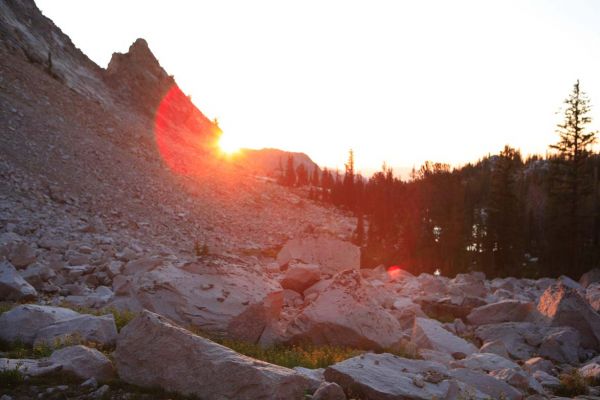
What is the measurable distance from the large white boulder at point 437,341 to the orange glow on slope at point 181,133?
42304mm

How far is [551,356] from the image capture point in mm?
14148

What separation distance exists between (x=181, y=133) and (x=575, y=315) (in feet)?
214

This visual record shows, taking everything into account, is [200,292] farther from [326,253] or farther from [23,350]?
[326,253]

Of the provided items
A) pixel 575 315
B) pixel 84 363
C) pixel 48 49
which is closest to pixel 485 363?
pixel 575 315

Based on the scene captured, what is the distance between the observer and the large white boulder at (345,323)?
12.5m

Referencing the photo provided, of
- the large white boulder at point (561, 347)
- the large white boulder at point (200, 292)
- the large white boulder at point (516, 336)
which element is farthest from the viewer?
the large white boulder at point (516, 336)

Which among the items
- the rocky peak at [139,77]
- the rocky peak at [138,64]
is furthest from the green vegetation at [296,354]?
the rocky peak at [138,64]

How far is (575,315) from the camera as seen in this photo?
52.3ft

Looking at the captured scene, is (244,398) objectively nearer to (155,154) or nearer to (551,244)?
(551,244)

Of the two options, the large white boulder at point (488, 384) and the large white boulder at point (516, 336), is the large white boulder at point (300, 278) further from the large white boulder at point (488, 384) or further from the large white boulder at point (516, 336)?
the large white boulder at point (488, 384)

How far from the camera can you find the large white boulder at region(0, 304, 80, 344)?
9.73m

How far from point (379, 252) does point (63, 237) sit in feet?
99.5

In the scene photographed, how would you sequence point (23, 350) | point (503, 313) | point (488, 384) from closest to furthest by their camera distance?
point (23, 350) < point (488, 384) < point (503, 313)

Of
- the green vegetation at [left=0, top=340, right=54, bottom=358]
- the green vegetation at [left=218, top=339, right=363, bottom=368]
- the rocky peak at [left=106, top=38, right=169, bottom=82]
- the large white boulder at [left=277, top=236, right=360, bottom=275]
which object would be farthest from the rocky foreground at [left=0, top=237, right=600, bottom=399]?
the rocky peak at [left=106, top=38, right=169, bottom=82]
